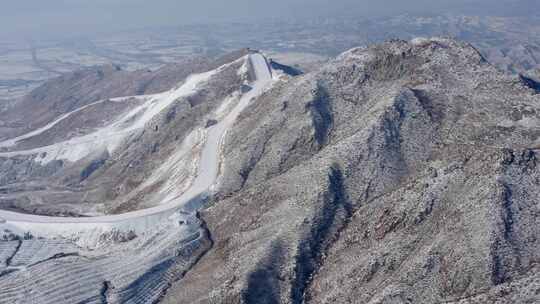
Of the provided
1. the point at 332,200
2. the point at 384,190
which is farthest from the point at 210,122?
the point at 384,190

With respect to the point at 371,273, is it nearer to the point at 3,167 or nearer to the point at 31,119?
the point at 3,167

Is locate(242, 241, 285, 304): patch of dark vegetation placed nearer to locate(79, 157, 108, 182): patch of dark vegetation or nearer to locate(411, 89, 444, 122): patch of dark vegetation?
locate(411, 89, 444, 122): patch of dark vegetation

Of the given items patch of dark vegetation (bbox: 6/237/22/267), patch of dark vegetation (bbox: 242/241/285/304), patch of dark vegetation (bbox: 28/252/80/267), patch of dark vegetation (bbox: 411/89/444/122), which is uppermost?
patch of dark vegetation (bbox: 411/89/444/122)

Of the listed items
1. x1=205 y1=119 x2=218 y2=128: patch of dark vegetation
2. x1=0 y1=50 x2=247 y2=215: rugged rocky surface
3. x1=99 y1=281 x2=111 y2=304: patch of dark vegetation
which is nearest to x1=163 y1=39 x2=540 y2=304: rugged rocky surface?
x1=99 y1=281 x2=111 y2=304: patch of dark vegetation

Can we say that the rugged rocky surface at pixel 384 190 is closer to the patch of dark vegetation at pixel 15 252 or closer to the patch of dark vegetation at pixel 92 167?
the patch of dark vegetation at pixel 15 252

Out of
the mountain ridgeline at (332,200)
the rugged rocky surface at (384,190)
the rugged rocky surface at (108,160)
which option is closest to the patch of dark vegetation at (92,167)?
the rugged rocky surface at (108,160)

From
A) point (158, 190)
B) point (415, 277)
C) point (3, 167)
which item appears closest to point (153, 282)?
point (158, 190)

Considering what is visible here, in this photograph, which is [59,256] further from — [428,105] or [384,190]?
[428,105]
